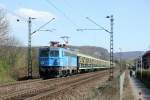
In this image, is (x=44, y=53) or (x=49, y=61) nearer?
(x=49, y=61)

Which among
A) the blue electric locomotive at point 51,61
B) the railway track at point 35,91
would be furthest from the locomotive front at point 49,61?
the railway track at point 35,91

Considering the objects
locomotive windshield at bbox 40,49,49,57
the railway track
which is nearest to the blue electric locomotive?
locomotive windshield at bbox 40,49,49,57

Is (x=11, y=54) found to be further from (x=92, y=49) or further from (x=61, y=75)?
(x=92, y=49)

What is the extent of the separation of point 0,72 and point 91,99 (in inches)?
1150

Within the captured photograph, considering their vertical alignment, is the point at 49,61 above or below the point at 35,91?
above

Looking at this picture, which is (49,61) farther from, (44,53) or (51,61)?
(44,53)

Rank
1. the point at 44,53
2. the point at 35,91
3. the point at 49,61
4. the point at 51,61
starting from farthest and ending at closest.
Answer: the point at 44,53 < the point at 51,61 < the point at 49,61 < the point at 35,91

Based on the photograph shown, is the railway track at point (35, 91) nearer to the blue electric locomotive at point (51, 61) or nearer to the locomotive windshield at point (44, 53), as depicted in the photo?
the blue electric locomotive at point (51, 61)

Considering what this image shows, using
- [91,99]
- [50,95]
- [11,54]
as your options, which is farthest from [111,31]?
[11,54]

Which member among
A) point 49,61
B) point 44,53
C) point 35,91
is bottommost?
point 35,91

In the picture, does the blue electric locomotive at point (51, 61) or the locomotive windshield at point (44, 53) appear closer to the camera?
the blue electric locomotive at point (51, 61)

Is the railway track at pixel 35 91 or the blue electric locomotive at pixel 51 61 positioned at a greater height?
the blue electric locomotive at pixel 51 61

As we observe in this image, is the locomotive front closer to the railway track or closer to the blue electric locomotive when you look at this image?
the blue electric locomotive

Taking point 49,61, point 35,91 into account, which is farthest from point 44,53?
point 35,91
